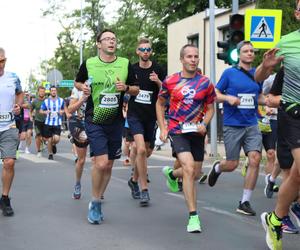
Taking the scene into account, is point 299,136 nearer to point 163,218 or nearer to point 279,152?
point 279,152

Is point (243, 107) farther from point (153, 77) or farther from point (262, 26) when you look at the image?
point (262, 26)

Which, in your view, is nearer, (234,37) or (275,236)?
(275,236)

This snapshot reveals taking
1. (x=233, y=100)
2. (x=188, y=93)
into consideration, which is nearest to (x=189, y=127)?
(x=188, y=93)

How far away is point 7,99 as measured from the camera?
24.6ft

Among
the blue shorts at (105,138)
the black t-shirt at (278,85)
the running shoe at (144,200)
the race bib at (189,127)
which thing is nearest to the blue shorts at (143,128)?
the running shoe at (144,200)

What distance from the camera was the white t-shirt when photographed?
7.47 m

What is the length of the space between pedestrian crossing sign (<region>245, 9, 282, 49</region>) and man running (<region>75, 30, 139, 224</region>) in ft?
23.4

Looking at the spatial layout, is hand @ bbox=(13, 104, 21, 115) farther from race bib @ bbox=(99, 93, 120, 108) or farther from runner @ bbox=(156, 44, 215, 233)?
runner @ bbox=(156, 44, 215, 233)

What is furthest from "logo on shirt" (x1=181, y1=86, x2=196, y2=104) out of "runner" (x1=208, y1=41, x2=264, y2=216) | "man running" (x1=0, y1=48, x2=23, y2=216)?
"man running" (x1=0, y1=48, x2=23, y2=216)

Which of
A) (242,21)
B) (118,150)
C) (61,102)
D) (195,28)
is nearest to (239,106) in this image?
(118,150)

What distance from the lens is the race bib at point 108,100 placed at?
697cm

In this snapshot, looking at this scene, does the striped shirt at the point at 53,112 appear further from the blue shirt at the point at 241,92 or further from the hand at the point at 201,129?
the hand at the point at 201,129

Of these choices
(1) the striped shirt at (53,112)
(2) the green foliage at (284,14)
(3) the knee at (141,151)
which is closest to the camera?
(3) the knee at (141,151)

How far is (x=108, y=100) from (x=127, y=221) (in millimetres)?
1383
